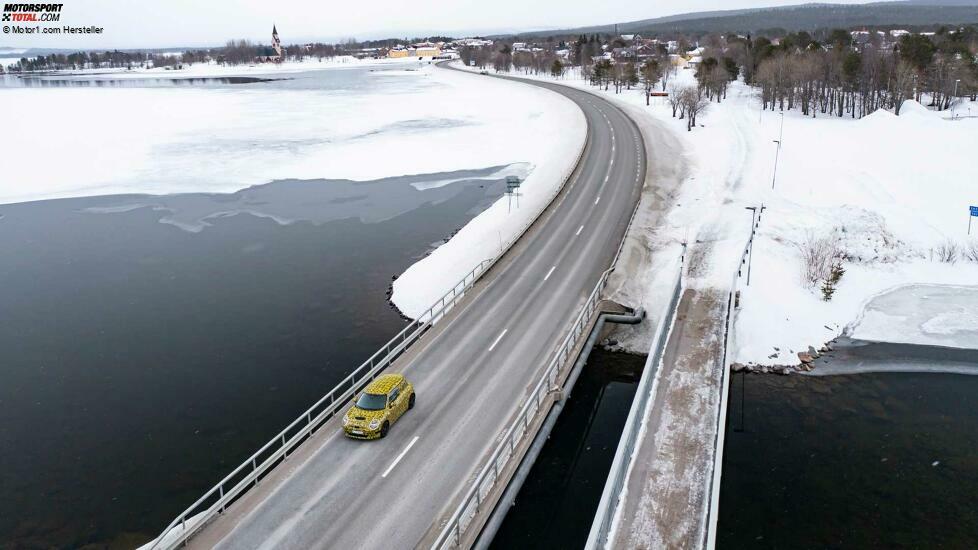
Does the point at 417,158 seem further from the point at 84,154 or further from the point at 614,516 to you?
the point at 614,516

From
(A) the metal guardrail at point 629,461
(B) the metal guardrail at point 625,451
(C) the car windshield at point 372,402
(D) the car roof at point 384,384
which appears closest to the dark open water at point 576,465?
(B) the metal guardrail at point 625,451

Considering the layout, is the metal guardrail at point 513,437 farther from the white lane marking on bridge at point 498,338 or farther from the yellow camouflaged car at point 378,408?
the yellow camouflaged car at point 378,408

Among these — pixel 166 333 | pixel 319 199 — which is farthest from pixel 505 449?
pixel 319 199

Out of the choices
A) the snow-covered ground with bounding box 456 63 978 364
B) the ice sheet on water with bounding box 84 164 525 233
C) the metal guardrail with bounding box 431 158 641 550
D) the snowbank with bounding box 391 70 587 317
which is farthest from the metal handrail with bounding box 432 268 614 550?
the ice sheet on water with bounding box 84 164 525 233

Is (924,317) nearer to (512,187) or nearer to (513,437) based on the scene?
(513,437)

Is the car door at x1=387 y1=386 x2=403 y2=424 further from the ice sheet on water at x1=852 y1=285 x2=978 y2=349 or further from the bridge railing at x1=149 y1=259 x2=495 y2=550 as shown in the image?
the ice sheet on water at x1=852 y1=285 x2=978 y2=349

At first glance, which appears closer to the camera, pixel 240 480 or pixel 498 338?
pixel 240 480
